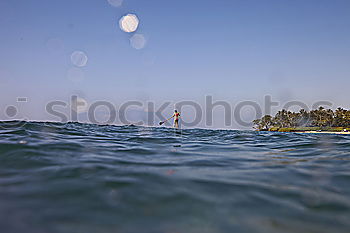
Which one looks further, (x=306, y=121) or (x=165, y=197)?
(x=306, y=121)

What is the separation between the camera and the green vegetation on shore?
8531 cm

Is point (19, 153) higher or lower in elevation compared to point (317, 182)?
higher

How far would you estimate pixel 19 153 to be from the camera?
468 cm

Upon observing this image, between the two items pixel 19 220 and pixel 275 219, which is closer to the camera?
pixel 19 220

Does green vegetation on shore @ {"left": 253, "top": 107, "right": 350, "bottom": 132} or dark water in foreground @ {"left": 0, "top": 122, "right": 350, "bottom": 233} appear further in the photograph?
green vegetation on shore @ {"left": 253, "top": 107, "right": 350, "bottom": 132}

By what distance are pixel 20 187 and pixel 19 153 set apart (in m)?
2.20

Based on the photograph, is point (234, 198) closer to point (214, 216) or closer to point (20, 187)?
point (214, 216)

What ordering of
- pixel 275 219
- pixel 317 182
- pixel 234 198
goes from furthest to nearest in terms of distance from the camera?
pixel 317 182, pixel 234 198, pixel 275 219

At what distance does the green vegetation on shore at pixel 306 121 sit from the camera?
85.3 metres

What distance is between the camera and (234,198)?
2.75 m

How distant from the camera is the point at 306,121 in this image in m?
99.0

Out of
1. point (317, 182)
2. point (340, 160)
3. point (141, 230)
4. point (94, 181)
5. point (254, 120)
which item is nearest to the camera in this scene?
point (141, 230)

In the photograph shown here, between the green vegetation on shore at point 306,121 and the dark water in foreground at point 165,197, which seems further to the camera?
the green vegetation on shore at point 306,121

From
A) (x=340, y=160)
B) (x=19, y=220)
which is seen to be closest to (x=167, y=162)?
(x=19, y=220)
